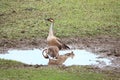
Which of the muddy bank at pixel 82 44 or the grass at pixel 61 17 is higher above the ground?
the grass at pixel 61 17

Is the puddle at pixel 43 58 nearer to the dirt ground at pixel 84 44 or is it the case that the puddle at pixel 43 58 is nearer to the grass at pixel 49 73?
the dirt ground at pixel 84 44

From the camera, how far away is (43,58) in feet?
57.6

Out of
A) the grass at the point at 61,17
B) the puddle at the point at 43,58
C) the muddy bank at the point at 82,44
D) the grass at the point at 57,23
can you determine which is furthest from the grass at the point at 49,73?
the grass at the point at 61,17

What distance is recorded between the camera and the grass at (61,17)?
855 inches

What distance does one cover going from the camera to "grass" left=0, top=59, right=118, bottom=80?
46.0 ft

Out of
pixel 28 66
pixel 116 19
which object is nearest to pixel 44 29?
pixel 116 19

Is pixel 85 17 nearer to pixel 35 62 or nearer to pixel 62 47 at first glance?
pixel 62 47

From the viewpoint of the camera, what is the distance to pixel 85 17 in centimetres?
2484

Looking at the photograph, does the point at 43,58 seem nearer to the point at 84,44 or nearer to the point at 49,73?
the point at 84,44

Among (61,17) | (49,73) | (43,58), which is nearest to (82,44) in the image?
(43,58)

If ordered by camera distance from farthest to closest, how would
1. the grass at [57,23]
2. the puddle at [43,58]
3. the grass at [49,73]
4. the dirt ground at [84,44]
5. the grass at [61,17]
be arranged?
the grass at [61,17] < the dirt ground at [84,44] < the puddle at [43,58] < the grass at [57,23] < the grass at [49,73]

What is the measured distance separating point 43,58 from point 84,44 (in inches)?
113

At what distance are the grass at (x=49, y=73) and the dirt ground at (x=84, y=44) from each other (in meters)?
3.29

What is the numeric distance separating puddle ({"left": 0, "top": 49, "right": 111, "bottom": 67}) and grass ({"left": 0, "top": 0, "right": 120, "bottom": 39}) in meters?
2.36
